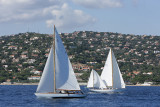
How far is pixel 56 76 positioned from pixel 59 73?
0.62 m

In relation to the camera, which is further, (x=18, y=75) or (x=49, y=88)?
(x=18, y=75)

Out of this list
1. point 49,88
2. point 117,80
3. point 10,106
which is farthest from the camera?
point 117,80

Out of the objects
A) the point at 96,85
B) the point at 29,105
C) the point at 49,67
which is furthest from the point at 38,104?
the point at 96,85

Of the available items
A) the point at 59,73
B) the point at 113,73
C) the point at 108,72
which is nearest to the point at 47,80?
the point at 59,73

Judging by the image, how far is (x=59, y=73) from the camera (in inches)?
2391

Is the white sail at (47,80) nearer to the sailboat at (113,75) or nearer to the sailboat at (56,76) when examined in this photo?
the sailboat at (56,76)

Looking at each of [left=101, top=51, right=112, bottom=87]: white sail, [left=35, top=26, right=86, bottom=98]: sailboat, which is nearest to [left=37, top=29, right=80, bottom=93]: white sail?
[left=35, top=26, right=86, bottom=98]: sailboat

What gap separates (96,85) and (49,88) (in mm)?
36036

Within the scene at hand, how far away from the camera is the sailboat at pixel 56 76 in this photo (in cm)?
5991

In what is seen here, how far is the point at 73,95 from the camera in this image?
6169cm

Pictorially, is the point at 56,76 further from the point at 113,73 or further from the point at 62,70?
the point at 113,73

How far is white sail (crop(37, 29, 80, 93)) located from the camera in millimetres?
59906

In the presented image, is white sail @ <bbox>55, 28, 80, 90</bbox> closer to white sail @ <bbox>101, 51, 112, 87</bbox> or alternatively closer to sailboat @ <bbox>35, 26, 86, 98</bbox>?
sailboat @ <bbox>35, 26, 86, 98</bbox>

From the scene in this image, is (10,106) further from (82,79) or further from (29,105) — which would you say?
(82,79)
